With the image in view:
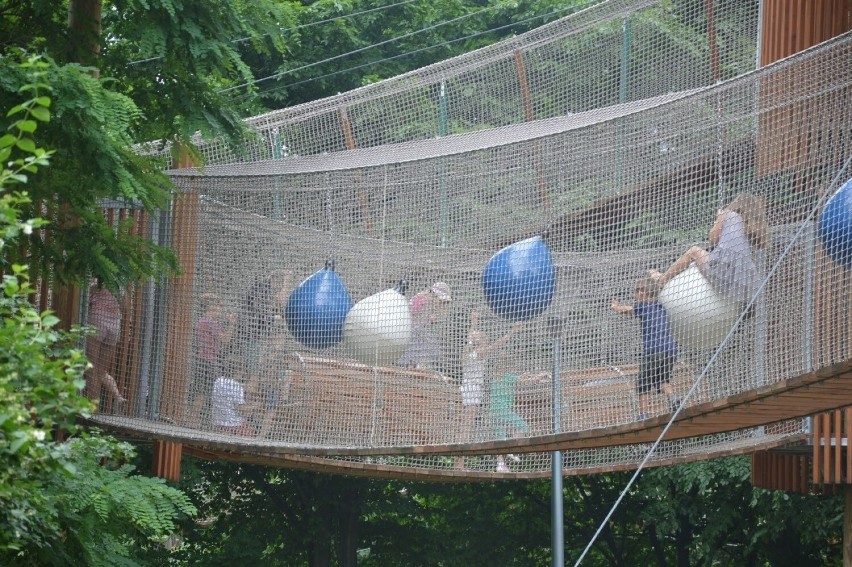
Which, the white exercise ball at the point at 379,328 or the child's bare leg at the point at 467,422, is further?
the white exercise ball at the point at 379,328

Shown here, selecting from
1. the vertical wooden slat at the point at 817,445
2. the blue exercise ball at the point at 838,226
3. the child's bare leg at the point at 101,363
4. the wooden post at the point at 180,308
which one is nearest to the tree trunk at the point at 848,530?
the vertical wooden slat at the point at 817,445

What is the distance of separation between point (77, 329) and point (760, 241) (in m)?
2.72

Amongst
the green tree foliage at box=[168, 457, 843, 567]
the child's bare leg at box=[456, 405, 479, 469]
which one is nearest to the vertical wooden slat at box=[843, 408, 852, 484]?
the child's bare leg at box=[456, 405, 479, 469]

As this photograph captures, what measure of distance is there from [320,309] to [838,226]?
263 cm

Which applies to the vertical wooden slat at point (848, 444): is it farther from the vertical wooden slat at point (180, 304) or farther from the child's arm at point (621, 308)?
the vertical wooden slat at point (180, 304)

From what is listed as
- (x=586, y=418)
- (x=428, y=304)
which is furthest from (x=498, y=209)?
(x=586, y=418)

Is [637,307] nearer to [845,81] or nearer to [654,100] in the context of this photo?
[845,81]

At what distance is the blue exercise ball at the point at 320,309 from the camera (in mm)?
6367

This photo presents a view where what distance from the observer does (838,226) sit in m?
4.83

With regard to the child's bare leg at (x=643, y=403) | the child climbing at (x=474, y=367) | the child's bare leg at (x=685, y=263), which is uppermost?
the child's bare leg at (x=685, y=263)

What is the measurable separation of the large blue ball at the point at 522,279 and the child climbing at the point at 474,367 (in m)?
0.09

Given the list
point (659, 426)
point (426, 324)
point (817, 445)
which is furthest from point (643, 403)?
point (817, 445)

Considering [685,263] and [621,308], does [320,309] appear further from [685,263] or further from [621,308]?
[685,263]

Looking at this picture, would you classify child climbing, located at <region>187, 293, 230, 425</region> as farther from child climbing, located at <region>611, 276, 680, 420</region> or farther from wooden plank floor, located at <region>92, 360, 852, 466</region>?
child climbing, located at <region>611, 276, 680, 420</region>
